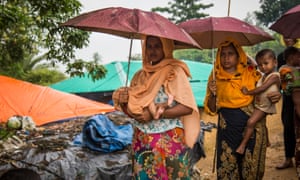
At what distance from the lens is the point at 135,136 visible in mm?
2232

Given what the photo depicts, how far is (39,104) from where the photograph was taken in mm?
7969

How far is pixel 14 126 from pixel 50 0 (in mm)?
3315

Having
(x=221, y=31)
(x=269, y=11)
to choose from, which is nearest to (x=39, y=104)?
(x=221, y=31)

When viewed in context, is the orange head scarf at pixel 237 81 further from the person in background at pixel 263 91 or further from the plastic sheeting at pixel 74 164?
the plastic sheeting at pixel 74 164

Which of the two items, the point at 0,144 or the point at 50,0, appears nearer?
the point at 50,0

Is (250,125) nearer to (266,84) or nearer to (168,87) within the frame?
(266,84)

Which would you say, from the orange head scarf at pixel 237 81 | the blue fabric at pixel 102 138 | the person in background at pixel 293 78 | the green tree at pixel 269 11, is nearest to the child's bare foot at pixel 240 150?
the orange head scarf at pixel 237 81

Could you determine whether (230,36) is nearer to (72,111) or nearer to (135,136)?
(135,136)

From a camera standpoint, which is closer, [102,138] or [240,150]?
[240,150]

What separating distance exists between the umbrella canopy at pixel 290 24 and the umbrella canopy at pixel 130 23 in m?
1.03

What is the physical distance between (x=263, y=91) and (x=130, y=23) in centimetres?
128

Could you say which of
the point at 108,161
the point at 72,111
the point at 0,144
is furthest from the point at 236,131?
the point at 72,111

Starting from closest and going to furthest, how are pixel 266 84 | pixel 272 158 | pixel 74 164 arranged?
pixel 266 84 → pixel 74 164 → pixel 272 158

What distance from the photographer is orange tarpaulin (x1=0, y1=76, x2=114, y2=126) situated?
300 inches
